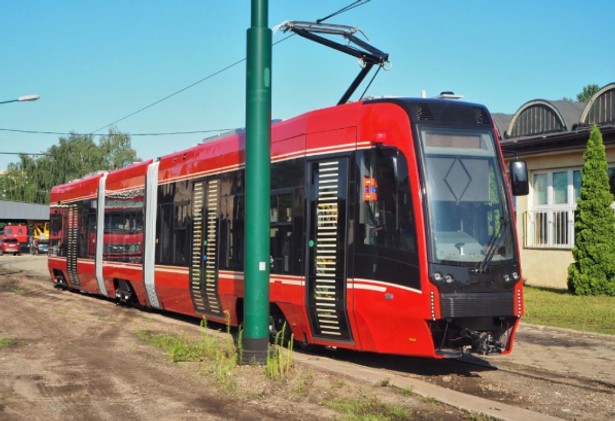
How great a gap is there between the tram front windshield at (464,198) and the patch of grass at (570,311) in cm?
566

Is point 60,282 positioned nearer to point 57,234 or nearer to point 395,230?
point 57,234

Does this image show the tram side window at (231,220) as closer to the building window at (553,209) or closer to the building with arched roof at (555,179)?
the building with arched roof at (555,179)

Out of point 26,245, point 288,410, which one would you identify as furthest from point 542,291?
point 26,245

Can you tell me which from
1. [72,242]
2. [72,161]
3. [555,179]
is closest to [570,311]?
[555,179]

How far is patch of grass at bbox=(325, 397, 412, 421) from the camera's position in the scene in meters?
6.93

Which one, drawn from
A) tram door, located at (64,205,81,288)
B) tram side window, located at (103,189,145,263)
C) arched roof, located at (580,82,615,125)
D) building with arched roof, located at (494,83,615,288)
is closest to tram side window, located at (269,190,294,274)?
tram side window, located at (103,189,145,263)

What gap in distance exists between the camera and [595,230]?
21.2 m

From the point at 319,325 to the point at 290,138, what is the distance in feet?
8.83

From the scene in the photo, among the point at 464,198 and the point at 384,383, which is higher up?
the point at 464,198

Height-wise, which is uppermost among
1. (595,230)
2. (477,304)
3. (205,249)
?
(595,230)

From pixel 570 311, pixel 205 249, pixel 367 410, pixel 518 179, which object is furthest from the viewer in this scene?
pixel 570 311

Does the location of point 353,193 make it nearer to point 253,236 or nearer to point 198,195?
point 253,236

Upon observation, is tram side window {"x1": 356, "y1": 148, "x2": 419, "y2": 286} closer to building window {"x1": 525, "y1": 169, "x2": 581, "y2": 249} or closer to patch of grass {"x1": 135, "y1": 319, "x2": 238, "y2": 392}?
patch of grass {"x1": 135, "y1": 319, "x2": 238, "y2": 392}

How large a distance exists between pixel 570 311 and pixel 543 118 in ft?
36.3
